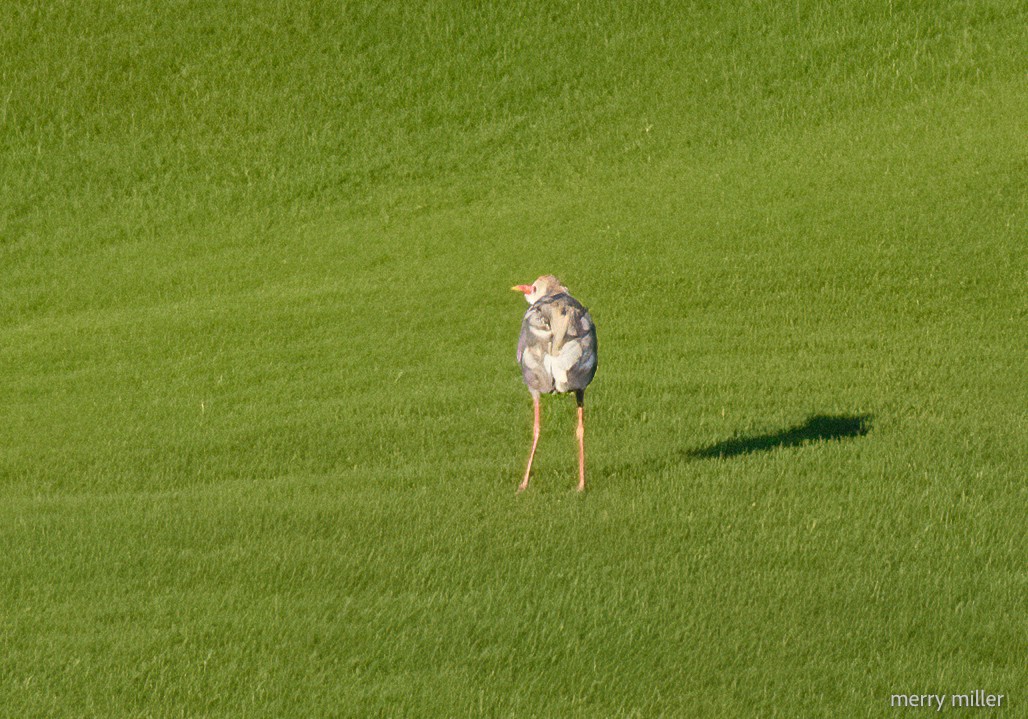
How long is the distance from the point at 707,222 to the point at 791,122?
665 cm

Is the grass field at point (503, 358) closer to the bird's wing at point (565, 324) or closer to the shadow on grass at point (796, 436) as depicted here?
the shadow on grass at point (796, 436)

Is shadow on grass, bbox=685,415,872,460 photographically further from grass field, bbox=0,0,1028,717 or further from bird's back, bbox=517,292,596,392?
bird's back, bbox=517,292,596,392

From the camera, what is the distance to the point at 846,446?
39.0ft

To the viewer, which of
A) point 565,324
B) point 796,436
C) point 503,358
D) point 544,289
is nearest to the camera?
point 565,324

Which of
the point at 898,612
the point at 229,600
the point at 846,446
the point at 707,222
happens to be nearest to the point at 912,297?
the point at 707,222

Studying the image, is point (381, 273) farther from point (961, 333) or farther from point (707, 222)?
point (961, 333)

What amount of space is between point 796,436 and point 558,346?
3785 mm

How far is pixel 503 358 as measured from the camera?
1686cm

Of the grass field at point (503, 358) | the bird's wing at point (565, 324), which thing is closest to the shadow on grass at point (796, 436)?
the grass field at point (503, 358)

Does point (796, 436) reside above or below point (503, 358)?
below

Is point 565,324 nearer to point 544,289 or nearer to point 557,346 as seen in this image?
point 557,346

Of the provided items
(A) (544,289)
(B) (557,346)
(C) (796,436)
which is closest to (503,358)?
(C) (796,436)

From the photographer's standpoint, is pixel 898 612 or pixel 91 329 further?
pixel 91 329

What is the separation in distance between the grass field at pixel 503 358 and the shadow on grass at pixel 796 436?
60 millimetres
